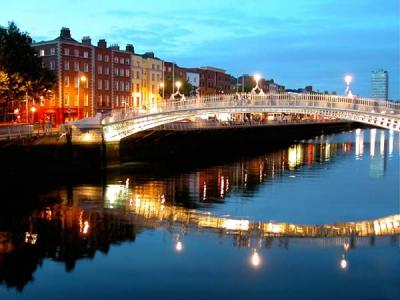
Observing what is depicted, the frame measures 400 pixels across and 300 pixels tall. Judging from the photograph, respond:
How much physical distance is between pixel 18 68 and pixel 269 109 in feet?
56.4

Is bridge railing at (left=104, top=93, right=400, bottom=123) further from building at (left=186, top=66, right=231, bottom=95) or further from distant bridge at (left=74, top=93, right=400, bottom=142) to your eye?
building at (left=186, top=66, right=231, bottom=95)

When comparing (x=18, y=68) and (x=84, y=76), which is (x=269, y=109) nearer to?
(x=18, y=68)

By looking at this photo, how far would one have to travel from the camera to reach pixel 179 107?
32.4 m

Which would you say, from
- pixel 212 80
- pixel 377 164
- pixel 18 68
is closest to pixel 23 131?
pixel 18 68

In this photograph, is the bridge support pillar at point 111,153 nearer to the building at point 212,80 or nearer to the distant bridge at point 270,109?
the distant bridge at point 270,109

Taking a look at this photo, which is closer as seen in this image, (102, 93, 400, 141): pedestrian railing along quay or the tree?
(102, 93, 400, 141): pedestrian railing along quay

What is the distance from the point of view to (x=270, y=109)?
2911cm

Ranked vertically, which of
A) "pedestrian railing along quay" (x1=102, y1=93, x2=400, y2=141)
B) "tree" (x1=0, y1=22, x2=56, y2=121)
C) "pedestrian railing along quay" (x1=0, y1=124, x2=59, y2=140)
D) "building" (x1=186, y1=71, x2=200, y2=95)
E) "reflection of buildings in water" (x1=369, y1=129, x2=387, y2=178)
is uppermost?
"building" (x1=186, y1=71, x2=200, y2=95)

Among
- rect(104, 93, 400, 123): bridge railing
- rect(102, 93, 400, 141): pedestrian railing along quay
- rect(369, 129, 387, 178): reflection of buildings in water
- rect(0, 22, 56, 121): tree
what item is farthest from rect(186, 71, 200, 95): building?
rect(104, 93, 400, 123): bridge railing

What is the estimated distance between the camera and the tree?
118 ft

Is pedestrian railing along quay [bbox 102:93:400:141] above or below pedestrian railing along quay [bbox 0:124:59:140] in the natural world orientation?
above

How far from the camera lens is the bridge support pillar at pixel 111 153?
3541 cm

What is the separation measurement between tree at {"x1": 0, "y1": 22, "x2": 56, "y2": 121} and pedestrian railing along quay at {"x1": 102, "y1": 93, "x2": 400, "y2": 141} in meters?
6.35

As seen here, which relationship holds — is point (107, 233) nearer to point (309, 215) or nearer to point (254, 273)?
point (254, 273)
